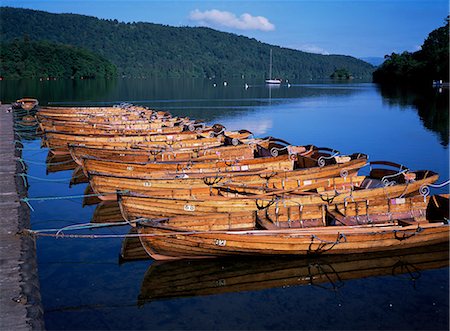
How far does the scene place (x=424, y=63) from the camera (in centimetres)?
10644

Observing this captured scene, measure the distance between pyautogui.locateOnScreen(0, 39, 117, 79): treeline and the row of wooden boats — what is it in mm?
104153

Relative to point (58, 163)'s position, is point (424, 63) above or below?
above

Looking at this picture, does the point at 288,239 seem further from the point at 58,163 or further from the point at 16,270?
the point at 58,163

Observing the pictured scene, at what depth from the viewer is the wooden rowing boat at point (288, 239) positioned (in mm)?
10594

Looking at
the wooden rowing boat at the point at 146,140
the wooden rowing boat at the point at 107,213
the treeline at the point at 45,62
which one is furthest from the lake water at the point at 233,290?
the treeline at the point at 45,62

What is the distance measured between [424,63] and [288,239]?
4205 inches

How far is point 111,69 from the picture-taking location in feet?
469

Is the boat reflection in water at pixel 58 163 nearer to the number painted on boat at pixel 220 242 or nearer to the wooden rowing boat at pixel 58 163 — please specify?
the wooden rowing boat at pixel 58 163

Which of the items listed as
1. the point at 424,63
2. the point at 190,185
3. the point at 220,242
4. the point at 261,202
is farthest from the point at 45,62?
the point at 220,242

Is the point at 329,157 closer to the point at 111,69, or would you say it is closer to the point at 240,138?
the point at 240,138

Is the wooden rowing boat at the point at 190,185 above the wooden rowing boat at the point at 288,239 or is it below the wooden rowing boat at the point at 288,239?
above

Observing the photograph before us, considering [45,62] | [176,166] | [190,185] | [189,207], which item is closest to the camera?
[189,207]

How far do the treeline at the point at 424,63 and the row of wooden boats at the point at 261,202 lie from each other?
288 feet

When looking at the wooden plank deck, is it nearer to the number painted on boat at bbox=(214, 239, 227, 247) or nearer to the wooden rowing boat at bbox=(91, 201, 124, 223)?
the wooden rowing boat at bbox=(91, 201, 124, 223)
